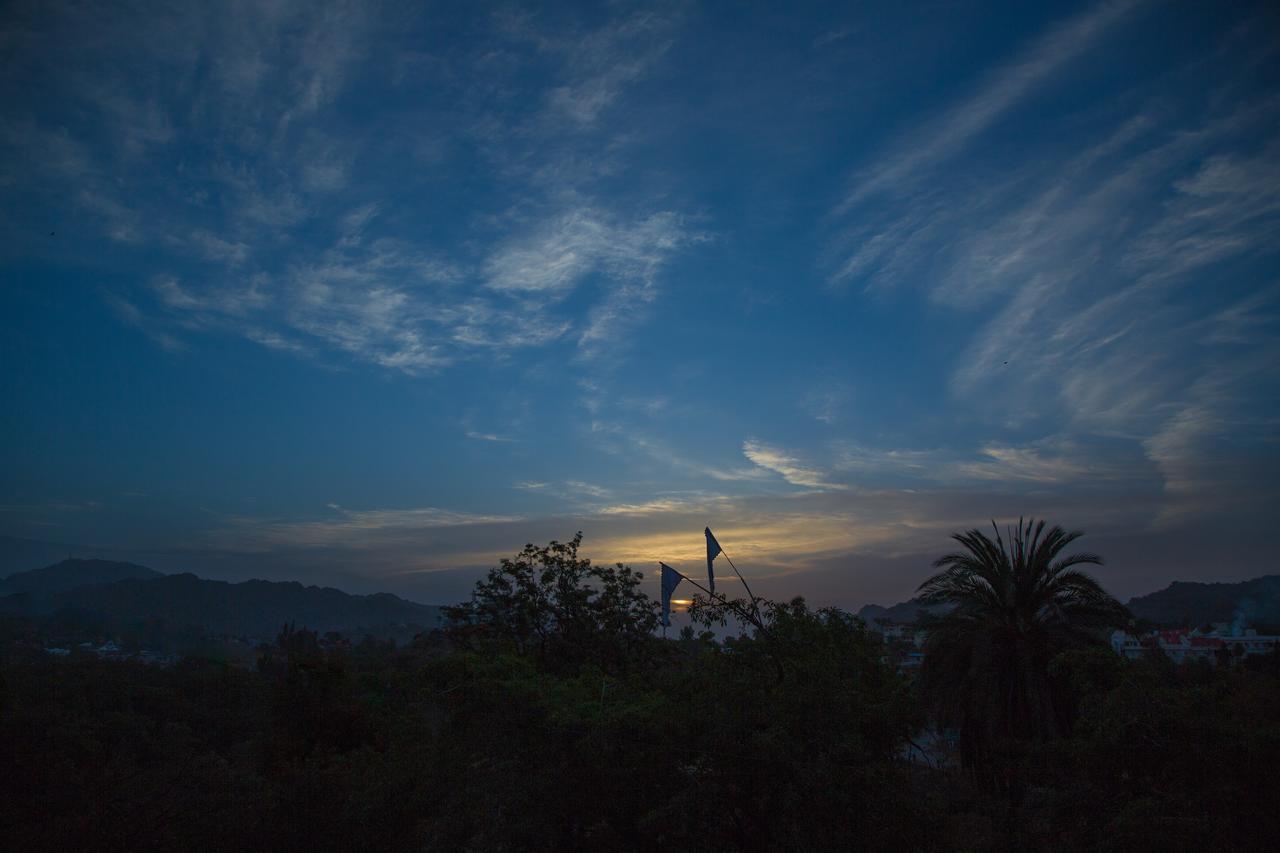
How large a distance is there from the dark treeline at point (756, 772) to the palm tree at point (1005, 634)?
0.10 meters

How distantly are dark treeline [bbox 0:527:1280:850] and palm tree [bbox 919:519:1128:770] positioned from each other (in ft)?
0.34

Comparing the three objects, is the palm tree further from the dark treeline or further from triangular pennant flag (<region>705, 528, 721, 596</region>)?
triangular pennant flag (<region>705, 528, 721, 596</region>)

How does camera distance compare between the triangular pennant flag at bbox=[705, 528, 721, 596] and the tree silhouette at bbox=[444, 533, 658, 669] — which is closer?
the triangular pennant flag at bbox=[705, 528, 721, 596]

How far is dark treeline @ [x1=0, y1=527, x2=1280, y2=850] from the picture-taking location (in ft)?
27.5

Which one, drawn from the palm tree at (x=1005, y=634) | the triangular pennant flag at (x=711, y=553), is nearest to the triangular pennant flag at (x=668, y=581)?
the triangular pennant flag at (x=711, y=553)

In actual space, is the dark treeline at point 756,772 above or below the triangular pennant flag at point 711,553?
below

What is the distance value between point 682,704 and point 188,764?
34.0ft

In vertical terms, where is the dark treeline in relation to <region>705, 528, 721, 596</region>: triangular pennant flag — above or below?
below

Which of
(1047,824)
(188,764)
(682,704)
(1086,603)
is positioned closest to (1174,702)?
(1047,824)

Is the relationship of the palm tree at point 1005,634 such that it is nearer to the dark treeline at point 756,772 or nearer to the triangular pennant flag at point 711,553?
the dark treeline at point 756,772

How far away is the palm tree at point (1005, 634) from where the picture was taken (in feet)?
50.6

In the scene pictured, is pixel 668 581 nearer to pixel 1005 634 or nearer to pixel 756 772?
pixel 756 772

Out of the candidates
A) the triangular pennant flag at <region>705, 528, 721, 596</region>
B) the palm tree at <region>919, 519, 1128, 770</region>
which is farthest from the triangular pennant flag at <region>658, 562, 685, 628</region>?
the palm tree at <region>919, 519, 1128, 770</region>

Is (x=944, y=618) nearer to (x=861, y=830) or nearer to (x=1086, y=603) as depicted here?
(x=1086, y=603)
